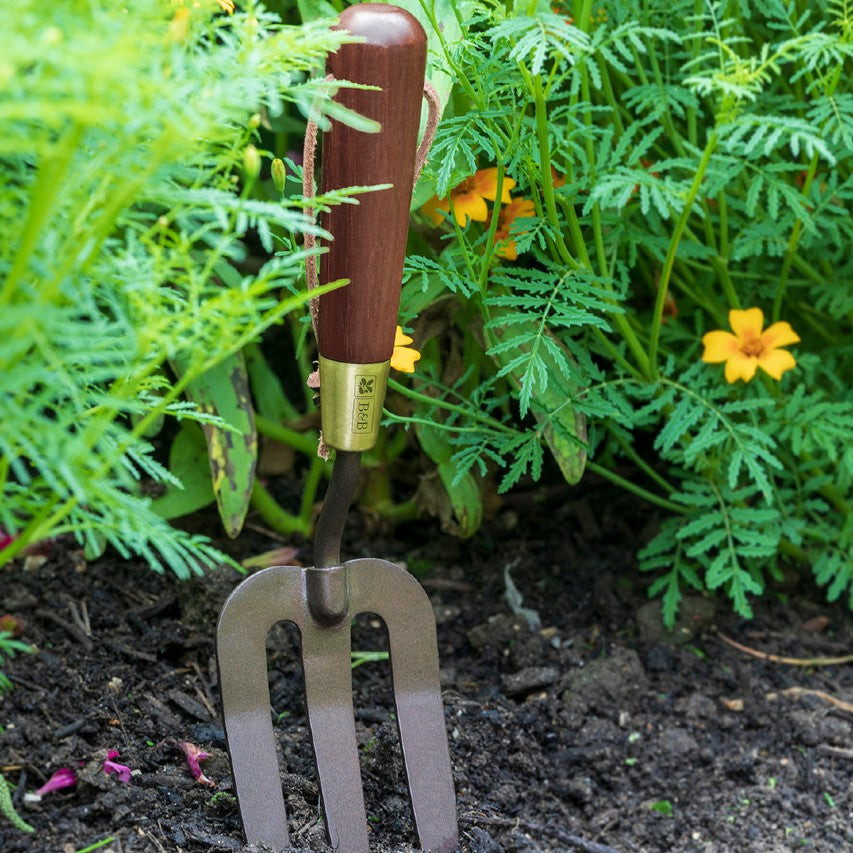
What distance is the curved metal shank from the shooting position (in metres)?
1.01

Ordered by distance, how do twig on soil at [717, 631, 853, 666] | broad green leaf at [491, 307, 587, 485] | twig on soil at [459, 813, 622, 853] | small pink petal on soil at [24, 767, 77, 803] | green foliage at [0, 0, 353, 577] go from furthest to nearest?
twig on soil at [717, 631, 853, 666] < broad green leaf at [491, 307, 587, 485] < twig on soil at [459, 813, 622, 853] < small pink petal on soil at [24, 767, 77, 803] < green foliage at [0, 0, 353, 577]

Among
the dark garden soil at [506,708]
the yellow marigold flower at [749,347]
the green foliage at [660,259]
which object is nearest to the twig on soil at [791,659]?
the dark garden soil at [506,708]

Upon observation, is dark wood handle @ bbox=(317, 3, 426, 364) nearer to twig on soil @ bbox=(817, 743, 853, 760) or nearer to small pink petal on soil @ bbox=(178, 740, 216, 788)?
small pink petal on soil @ bbox=(178, 740, 216, 788)

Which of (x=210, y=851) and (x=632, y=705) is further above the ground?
(x=210, y=851)

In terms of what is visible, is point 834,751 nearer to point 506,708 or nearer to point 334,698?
point 506,708

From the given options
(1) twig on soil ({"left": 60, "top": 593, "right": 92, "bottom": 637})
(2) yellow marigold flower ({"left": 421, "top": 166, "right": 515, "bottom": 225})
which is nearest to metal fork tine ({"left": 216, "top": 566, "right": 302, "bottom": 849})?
(1) twig on soil ({"left": 60, "top": 593, "right": 92, "bottom": 637})

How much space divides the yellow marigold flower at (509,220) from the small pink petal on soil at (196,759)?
594 millimetres

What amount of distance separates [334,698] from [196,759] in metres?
0.15

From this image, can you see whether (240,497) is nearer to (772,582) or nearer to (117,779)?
(117,779)

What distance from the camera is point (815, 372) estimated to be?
1.52 m

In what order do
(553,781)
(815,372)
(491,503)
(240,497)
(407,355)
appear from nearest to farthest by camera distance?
(407,355) < (553,781) < (240,497) < (815,372) < (491,503)

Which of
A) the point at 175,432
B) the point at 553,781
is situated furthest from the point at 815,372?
the point at 175,432

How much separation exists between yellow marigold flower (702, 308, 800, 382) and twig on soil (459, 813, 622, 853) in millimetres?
551

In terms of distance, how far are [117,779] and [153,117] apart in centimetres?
66
